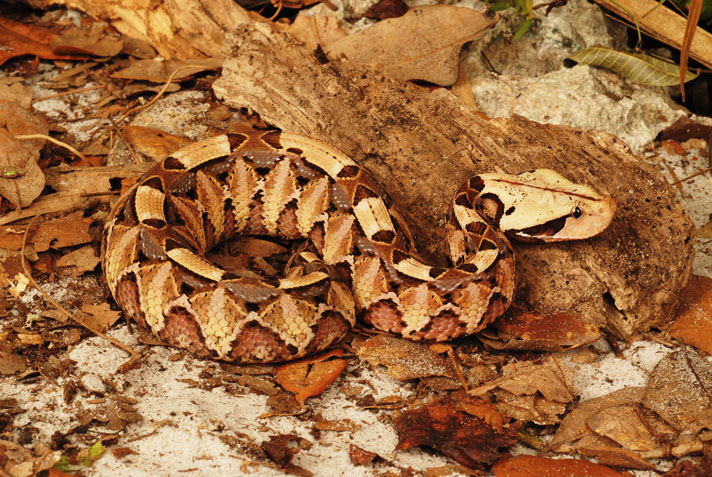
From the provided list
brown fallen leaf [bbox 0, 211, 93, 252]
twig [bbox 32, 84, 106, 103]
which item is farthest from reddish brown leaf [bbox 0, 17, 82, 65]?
brown fallen leaf [bbox 0, 211, 93, 252]

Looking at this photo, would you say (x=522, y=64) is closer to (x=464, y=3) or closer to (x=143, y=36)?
(x=464, y=3)

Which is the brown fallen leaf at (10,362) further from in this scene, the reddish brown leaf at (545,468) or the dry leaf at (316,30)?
the dry leaf at (316,30)

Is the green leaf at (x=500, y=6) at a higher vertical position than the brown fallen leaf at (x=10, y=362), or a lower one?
higher

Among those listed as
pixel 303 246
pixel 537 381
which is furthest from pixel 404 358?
pixel 303 246

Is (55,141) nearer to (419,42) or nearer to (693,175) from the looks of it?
(419,42)

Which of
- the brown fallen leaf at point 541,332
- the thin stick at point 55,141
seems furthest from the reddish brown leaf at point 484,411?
the thin stick at point 55,141

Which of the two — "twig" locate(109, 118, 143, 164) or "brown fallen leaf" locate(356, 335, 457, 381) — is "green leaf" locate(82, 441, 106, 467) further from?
"twig" locate(109, 118, 143, 164)
